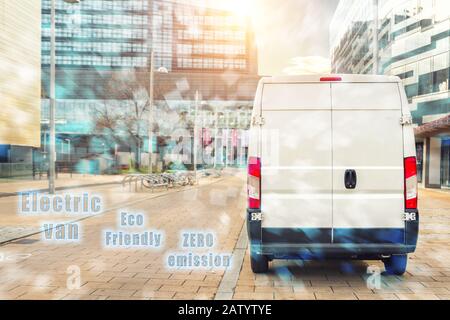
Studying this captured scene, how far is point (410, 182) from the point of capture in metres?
5.27

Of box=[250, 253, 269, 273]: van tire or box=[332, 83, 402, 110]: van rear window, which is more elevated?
box=[332, 83, 402, 110]: van rear window

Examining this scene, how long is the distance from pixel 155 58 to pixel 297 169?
109 metres

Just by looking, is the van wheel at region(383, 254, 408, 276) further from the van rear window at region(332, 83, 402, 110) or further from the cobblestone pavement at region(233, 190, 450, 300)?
the van rear window at region(332, 83, 402, 110)

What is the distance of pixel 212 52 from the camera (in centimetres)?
11619

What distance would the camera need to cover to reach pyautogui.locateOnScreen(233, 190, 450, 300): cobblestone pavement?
5.12 metres

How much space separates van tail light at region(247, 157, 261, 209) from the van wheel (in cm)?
196

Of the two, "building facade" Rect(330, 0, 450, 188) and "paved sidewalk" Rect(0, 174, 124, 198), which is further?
"building facade" Rect(330, 0, 450, 188)

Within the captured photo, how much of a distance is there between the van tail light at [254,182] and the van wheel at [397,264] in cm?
196

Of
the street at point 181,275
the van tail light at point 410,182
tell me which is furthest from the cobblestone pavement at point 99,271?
the van tail light at point 410,182

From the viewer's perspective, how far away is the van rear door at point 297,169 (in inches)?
209

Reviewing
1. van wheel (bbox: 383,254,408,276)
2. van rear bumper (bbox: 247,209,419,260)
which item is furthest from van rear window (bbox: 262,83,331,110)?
van wheel (bbox: 383,254,408,276)

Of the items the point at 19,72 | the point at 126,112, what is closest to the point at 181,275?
the point at 19,72
